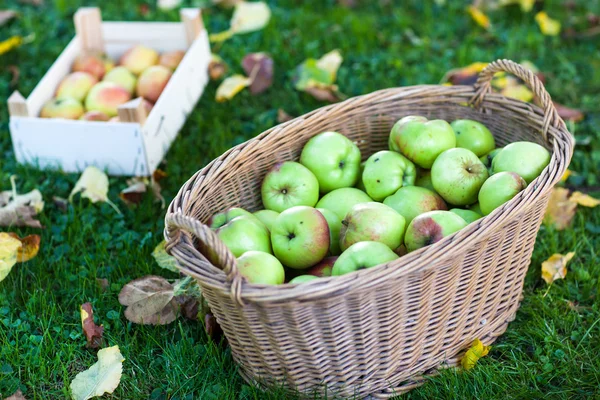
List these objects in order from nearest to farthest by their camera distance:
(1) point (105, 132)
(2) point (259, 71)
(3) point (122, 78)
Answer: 1. (1) point (105, 132)
2. (3) point (122, 78)
3. (2) point (259, 71)

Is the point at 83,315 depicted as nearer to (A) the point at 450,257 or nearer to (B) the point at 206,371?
(B) the point at 206,371

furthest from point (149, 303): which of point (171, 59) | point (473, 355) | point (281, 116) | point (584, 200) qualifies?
point (584, 200)

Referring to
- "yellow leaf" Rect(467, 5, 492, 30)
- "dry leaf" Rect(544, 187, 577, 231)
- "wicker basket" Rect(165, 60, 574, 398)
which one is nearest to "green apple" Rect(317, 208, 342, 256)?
"wicker basket" Rect(165, 60, 574, 398)

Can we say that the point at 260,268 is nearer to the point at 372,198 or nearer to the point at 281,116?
the point at 372,198

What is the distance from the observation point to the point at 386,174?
224cm

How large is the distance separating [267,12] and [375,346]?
2501mm

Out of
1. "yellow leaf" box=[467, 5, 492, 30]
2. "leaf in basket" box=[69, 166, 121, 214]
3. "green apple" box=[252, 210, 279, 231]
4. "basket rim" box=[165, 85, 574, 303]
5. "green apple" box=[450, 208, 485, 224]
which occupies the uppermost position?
"basket rim" box=[165, 85, 574, 303]

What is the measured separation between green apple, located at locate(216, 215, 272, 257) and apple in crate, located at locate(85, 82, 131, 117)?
4.33 ft

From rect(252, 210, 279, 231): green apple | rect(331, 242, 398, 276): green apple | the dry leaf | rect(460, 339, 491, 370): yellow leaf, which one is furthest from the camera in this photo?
the dry leaf

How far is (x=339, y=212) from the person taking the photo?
2.24 meters

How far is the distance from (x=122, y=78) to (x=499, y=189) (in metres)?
1.99

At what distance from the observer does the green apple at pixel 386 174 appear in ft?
7.35

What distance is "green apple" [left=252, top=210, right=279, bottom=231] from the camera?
2.19 meters

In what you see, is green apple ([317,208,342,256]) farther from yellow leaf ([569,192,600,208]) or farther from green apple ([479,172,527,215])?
yellow leaf ([569,192,600,208])
